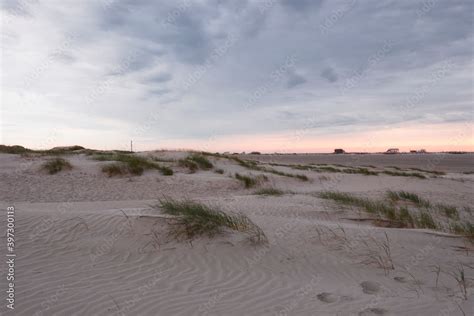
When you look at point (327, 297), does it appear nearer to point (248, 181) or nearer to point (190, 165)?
point (248, 181)

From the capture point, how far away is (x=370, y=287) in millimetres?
4344

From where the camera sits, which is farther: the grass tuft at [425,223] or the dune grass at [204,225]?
the grass tuft at [425,223]

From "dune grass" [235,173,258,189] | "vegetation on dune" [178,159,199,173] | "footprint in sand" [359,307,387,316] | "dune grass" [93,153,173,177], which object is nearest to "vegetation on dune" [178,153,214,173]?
"vegetation on dune" [178,159,199,173]

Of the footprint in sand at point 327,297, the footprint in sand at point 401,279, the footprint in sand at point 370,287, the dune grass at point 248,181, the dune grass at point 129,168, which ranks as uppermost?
the dune grass at point 129,168

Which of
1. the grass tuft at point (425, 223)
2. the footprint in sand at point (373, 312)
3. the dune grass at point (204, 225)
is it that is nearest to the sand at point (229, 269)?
the footprint in sand at point (373, 312)

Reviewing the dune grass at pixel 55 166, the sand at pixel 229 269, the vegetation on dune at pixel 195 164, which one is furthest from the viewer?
the vegetation on dune at pixel 195 164

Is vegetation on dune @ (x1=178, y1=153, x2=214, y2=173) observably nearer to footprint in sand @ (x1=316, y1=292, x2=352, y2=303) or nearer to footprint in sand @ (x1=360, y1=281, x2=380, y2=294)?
footprint in sand @ (x1=360, y1=281, x2=380, y2=294)

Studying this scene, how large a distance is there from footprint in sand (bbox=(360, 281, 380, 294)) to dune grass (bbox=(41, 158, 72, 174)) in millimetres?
14385

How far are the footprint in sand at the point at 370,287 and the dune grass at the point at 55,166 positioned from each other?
14.4m

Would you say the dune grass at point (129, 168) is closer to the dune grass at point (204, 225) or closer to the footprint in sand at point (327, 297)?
the dune grass at point (204, 225)

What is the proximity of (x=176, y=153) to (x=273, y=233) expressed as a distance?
2172 cm

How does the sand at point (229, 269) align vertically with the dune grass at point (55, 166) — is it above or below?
below

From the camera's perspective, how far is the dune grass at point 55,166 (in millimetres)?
15072

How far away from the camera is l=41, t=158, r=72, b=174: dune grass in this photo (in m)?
15.1
